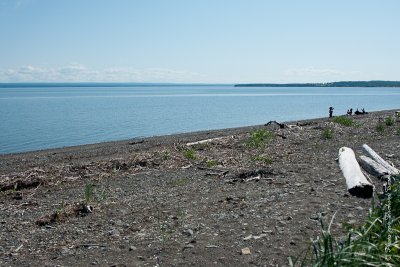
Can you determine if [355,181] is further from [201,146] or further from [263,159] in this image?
[201,146]

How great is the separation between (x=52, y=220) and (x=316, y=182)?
5544mm

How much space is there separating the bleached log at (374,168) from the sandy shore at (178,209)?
0.96 ft

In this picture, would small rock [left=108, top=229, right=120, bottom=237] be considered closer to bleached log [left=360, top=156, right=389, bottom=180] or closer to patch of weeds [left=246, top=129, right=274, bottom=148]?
bleached log [left=360, top=156, right=389, bottom=180]

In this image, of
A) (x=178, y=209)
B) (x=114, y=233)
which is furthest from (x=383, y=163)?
(x=114, y=233)

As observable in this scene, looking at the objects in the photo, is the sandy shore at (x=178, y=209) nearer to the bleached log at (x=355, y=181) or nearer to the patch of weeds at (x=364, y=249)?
the bleached log at (x=355, y=181)

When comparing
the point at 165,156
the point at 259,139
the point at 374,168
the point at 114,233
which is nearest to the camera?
the point at 114,233

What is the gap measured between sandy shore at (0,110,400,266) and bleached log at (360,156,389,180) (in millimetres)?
292

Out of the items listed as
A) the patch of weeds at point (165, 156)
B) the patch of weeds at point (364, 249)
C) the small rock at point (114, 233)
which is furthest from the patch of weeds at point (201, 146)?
the patch of weeds at point (364, 249)

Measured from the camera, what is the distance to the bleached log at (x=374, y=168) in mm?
9830

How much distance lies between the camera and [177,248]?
21.0ft

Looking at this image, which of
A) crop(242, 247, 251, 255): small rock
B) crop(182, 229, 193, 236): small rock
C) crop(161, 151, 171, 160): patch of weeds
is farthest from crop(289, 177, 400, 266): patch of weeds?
crop(161, 151, 171, 160): patch of weeds

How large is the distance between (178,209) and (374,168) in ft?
15.6

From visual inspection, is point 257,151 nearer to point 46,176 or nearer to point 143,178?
point 143,178

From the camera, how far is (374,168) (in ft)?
33.9
